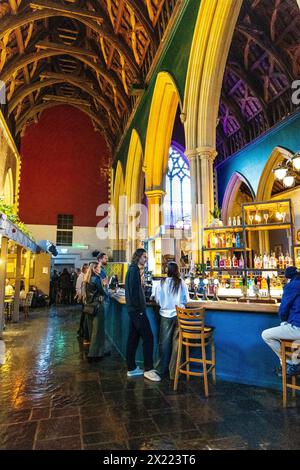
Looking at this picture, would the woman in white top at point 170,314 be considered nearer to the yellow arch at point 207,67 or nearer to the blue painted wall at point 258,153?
the yellow arch at point 207,67

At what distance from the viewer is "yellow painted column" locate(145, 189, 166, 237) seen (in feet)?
31.6

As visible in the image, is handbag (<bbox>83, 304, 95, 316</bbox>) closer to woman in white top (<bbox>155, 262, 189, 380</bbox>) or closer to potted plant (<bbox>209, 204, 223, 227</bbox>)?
woman in white top (<bbox>155, 262, 189, 380</bbox>)

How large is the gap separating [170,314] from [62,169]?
46.1 ft

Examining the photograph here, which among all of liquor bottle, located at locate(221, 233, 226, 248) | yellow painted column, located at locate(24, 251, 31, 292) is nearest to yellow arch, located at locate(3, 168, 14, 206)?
yellow painted column, located at locate(24, 251, 31, 292)

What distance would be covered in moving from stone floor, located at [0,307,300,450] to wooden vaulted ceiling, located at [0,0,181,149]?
27.4 ft

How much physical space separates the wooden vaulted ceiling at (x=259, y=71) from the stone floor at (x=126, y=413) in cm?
969

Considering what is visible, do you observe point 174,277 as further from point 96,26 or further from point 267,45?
point 96,26

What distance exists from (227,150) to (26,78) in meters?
9.71

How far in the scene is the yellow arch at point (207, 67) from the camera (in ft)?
18.8

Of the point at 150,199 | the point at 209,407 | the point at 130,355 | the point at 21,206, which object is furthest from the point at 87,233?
the point at 209,407

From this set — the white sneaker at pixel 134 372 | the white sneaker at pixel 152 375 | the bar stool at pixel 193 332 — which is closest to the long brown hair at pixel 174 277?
the bar stool at pixel 193 332

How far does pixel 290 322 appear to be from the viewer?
294 centimetres

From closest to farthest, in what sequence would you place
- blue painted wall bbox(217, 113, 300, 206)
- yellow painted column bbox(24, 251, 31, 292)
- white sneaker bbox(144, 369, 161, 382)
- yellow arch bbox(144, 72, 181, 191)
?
1. white sneaker bbox(144, 369, 161, 382)
2. yellow arch bbox(144, 72, 181, 191)
3. blue painted wall bbox(217, 113, 300, 206)
4. yellow painted column bbox(24, 251, 31, 292)
